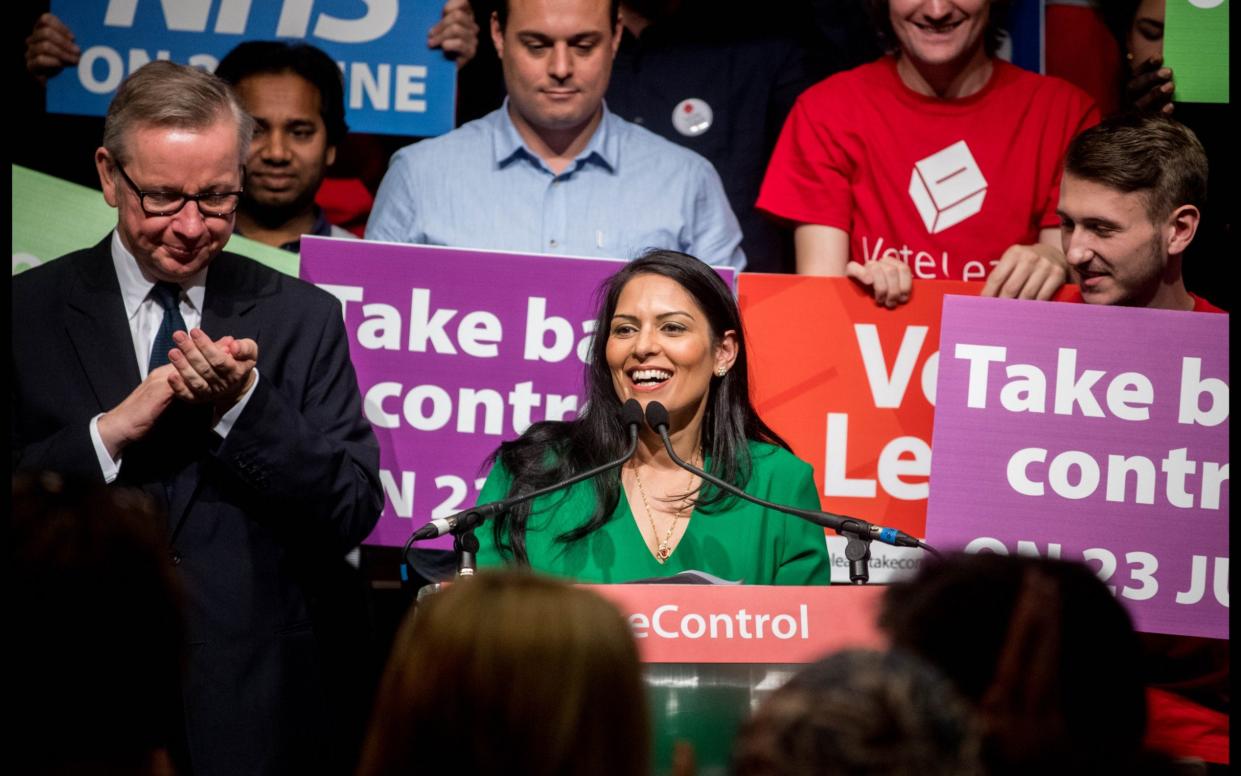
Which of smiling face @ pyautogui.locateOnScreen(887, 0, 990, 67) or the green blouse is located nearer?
the green blouse

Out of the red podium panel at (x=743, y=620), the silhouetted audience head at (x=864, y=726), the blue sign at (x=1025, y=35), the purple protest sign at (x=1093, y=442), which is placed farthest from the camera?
the blue sign at (x=1025, y=35)

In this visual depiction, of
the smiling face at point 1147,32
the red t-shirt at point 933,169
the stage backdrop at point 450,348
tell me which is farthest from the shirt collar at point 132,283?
the smiling face at point 1147,32

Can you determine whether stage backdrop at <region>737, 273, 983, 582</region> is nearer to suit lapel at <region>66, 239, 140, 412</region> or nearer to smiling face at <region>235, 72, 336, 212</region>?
smiling face at <region>235, 72, 336, 212</region>

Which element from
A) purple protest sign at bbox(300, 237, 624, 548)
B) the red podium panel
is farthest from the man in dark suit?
the red podium panel

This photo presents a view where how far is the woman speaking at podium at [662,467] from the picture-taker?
12.4ft

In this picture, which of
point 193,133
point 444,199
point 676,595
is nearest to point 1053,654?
point 676,595

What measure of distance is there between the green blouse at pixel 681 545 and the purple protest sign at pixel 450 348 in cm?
56

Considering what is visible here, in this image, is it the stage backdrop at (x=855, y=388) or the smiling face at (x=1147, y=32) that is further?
the smiling face at (x=1147, y=32)

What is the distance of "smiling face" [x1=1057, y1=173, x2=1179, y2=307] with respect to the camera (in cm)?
422

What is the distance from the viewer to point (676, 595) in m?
2.98

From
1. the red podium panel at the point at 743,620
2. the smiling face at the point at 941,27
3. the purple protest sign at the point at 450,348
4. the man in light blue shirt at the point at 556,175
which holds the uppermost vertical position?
the smiling face at the point at 941,27

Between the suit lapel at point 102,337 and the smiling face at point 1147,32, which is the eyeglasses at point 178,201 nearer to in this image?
the suit lapel at point 102,337

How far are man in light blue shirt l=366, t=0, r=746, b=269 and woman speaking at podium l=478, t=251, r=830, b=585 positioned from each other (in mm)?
626

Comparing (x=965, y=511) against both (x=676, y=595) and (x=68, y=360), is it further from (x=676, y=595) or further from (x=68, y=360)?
(x=68, y=360)
